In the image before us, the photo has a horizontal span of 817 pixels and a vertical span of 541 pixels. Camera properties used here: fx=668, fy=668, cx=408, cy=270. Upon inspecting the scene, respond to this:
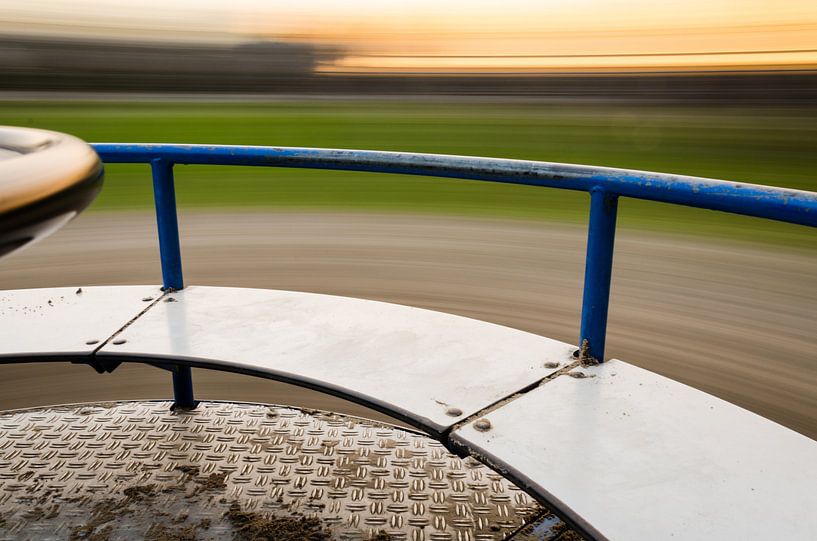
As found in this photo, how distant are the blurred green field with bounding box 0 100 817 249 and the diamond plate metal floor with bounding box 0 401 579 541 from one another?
385cm

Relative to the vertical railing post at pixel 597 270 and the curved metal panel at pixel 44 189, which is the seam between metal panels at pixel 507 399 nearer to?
the vertical railing post at pixel 597 270

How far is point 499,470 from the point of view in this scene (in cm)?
78

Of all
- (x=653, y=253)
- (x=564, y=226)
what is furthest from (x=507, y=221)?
(x=653, y=253)

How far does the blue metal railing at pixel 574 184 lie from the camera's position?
2.55 feet

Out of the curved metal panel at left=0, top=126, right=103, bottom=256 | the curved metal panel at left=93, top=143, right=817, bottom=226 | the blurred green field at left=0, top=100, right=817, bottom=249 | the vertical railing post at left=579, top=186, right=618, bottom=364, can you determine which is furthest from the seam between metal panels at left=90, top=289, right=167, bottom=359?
the blurred green field at left=0, top=100, right=817, bottom=249

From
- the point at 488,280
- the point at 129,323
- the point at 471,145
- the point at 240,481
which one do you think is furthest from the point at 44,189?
the point at 471,145

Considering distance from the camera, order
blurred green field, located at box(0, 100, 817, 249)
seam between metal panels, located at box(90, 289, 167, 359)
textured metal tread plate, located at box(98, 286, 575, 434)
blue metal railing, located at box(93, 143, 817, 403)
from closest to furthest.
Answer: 1. blue metal railing, located at box(93, 143, 817, 403)
2. textured metal tread plate, located at box(98, 286, 575, 434)
3. seam between metal panels, located at box(90, 289, 167, 359)
4. blurred green field, located at box(0, 100, 817, 249)

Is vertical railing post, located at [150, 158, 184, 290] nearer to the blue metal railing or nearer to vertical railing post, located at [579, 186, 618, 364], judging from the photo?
the blue metal railing

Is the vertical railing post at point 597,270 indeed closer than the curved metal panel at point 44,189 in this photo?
No

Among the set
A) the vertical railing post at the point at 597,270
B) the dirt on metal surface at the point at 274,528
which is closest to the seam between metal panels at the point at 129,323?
the dirt on metal surface at the point at 274,528

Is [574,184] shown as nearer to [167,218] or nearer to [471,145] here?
[167,218]

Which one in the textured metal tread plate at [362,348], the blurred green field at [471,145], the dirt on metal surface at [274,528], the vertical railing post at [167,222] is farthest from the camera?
the blurred green field at [471,145]

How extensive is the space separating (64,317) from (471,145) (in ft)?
21.0

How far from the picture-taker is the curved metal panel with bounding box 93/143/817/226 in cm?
76
